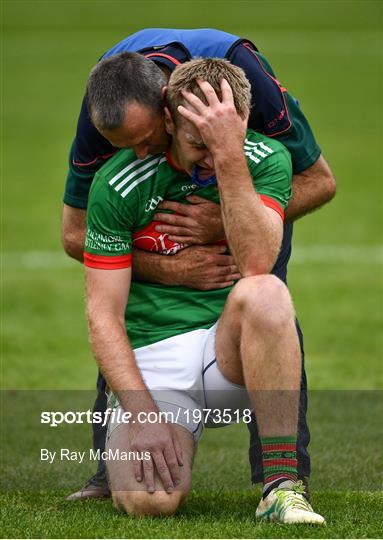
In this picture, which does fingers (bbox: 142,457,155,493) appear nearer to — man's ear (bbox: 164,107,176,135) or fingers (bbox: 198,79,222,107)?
man's ear (bbox: 164,107,176,135)

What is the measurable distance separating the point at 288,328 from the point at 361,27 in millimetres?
36323

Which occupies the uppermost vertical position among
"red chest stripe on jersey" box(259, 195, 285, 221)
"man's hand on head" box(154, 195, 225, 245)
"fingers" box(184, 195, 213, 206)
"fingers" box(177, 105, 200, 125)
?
"fingers" box(177, 105, 200, 125)

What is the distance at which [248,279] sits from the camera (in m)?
5.19

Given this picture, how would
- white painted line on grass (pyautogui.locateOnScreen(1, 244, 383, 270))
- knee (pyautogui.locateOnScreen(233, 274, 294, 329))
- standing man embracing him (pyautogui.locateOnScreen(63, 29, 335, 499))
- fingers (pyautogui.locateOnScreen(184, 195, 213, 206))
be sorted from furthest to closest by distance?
white painted line on grass (pyautogui.locateOnScreen(1, 244, 383, 270))
fingers (pyautogui.locateOnScreen(184, 195, 213, 206))
standing man embracing him (pyautogui.locateOnScreen(63, 29, 335, 499))
knee (pyautogui.locateOnScreen(233, 274, 294, 329))

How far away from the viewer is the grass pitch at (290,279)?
221 inches

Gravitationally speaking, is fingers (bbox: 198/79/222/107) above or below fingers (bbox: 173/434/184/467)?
above

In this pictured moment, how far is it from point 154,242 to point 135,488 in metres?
1.12

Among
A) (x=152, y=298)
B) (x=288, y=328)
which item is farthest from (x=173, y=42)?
(x=288, y=328)

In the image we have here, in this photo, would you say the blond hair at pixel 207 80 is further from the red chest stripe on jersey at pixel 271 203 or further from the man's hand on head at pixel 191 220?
the man's hand on head at pixel 191 220

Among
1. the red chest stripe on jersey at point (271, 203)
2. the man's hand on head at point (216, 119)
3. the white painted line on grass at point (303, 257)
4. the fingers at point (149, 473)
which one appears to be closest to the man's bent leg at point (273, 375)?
the red chest stripe on jersey at point (271, 203)

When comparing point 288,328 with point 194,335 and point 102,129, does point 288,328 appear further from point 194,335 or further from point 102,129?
point 102,129

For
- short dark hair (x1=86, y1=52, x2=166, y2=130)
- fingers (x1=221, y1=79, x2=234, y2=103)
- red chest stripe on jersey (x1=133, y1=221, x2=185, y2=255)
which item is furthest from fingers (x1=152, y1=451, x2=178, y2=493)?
fingers (x1=221, y1=79, x2=234, y2=103)

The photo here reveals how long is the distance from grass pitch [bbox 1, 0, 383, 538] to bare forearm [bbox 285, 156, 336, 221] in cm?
134

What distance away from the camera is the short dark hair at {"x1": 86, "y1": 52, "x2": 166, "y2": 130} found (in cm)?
527
